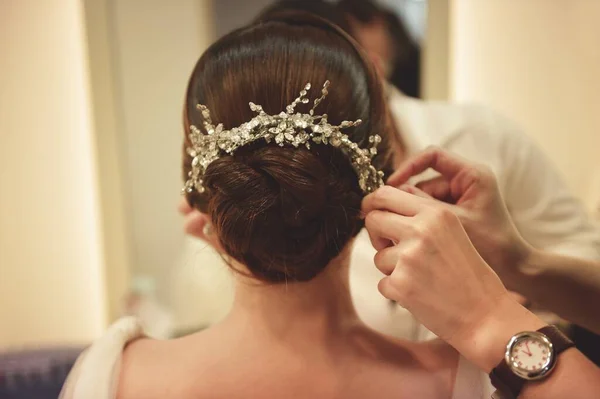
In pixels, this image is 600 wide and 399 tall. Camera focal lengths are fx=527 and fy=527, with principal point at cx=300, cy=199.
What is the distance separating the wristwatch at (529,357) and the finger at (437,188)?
27 centimetres

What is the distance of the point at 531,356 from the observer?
0.51 meters

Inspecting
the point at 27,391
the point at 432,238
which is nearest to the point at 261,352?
the point at 432,238

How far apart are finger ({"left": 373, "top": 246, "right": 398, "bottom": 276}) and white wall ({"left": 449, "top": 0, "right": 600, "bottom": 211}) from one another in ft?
3.71

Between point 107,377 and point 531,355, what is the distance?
1.57 feet

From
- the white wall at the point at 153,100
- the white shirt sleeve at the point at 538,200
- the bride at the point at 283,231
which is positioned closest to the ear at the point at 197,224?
the bride at the point at 283,231

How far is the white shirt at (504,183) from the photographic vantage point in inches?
42.6

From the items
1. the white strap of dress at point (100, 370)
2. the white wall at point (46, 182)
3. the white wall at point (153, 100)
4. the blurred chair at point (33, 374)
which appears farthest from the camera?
the white wall at point (153, 100)

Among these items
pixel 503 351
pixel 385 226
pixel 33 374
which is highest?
pixel 385 226

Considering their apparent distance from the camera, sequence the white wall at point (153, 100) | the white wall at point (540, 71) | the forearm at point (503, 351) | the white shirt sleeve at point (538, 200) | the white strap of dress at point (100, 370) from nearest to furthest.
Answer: the forearm at point (503, 351) < the white strap of dress at point (100, 370) < the white shirt sleeve at point (538, 200) < the white wall at point (540, 71) < the white wall at point (153, 100)

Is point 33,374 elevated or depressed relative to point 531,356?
depressed

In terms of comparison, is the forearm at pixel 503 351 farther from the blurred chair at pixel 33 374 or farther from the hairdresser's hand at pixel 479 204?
the blurred chair at pixel 33 374

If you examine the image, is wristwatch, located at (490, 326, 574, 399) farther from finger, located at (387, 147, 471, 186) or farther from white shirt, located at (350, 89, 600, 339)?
white shirt, located at (350, 89, 600, 339)

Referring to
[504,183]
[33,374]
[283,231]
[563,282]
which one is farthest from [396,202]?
[33,374]

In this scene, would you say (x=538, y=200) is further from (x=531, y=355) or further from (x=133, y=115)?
(x=133, y=115)
